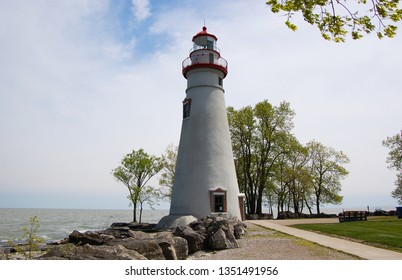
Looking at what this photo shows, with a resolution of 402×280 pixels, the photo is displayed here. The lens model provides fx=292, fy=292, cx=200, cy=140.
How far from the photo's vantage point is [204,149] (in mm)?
21266

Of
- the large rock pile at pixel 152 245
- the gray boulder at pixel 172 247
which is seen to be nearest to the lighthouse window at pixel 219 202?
the large rock pile at pixel 152 245

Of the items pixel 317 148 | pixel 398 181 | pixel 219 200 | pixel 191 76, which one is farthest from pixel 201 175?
pixel 398 181

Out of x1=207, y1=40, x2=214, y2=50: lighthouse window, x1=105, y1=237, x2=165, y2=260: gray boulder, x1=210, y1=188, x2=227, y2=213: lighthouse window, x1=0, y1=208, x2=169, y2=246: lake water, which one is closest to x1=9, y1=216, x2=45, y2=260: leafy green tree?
x1=0, y1=208, x2=169, y2=246: lake water

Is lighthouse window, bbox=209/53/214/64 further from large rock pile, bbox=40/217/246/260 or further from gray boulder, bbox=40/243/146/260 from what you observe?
gray boulder, bbox=40/243/146/260

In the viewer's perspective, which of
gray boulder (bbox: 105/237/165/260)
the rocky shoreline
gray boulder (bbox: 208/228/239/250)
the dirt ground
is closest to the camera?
the rocky shoreline

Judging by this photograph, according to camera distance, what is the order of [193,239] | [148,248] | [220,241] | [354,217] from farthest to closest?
1. [354,217]
2. [220,241]
3. [193,239]
4. [148,248]

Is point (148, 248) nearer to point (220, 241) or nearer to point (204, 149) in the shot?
point (220, 241)

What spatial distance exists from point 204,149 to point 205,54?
7.63 m

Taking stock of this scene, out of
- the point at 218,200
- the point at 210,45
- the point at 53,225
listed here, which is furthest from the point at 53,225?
the point at 210,45

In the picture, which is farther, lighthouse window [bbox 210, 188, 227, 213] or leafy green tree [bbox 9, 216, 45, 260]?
lighthouse window [bbox 210, 188, 227, 213]

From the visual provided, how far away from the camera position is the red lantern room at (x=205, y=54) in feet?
74.6

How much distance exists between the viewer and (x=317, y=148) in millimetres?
44000

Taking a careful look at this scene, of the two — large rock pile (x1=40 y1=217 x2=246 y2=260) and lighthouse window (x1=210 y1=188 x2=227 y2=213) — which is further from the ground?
lighthouse window (x1=210 y1=188 x2=227 y2=213)

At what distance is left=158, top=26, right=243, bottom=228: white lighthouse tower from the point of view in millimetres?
20688
